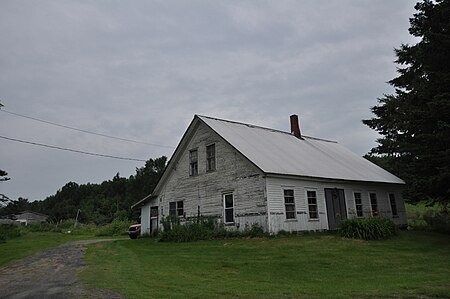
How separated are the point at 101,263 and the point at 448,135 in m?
13.0

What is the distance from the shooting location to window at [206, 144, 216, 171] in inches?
840

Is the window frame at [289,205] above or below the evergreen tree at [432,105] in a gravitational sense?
below

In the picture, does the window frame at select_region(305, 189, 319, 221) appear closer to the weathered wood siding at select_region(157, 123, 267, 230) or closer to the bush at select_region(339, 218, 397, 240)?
the bush at select_region(339, 218, 397, 240)

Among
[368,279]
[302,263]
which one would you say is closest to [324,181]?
[302,263]

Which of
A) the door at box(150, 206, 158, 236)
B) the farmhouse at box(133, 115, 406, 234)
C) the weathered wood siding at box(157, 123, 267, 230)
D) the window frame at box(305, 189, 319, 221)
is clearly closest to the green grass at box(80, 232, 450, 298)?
the weathered wood siding at box(157, 123, 267, 230)

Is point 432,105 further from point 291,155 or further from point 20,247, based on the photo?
point 20,247

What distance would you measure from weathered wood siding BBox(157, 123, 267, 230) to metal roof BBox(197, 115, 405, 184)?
0.71 metres

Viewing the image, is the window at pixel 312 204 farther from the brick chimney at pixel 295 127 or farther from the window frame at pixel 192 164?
the brick chimney at pixel 295 127

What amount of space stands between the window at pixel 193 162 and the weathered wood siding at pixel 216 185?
0.29m

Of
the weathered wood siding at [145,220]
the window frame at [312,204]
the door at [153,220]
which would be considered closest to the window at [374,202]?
the window frame at [312,204]

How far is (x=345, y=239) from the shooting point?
15609 mm

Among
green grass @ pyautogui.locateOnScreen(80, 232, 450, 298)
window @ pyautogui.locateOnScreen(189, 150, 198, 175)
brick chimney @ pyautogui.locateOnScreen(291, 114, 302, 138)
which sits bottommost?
green grass @ pyautogui.locateOnScreen(80, 232, 450, 298)

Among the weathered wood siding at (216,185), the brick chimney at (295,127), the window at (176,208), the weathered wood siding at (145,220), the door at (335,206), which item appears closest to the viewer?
the weathered wood siding at (216,185)

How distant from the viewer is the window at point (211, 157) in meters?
21.3
